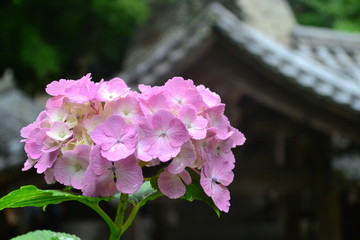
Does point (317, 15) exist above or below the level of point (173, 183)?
below

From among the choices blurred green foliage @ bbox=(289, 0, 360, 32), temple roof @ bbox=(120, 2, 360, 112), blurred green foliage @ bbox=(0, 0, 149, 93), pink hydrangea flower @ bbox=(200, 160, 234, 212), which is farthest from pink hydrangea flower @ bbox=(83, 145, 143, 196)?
blurred green foliage @ bbox=(289, 0, 360, 32)

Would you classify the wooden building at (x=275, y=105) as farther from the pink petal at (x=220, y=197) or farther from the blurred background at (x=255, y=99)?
the pink petal at (x=220, y=197)

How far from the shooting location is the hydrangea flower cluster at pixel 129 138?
742 mm

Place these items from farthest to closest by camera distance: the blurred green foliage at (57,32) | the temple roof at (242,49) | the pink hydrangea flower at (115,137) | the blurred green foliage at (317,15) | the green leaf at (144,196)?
the blurred green foliage at (317,15) < the blurred green foliage at (57,32) < the temple roof at (242,49) < the green leaf at (144,196) < the pink hydrangea flower at (115,137)

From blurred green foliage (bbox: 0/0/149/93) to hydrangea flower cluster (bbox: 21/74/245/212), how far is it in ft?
11.4

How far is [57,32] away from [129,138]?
Result: 6.75 m

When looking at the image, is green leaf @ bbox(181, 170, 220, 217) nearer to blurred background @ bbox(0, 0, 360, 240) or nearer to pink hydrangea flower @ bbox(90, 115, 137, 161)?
pink hydrangea flower @ bbox(90, 115, 137, 161)

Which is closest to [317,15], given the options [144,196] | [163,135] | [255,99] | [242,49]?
[255,99]

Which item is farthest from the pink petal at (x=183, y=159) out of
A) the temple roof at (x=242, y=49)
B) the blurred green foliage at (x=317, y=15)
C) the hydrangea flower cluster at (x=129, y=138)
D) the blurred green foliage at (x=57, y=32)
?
the blurred green foliage at (x=317, y=15)

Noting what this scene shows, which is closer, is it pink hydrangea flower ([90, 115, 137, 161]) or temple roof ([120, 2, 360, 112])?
pink hydrangea flower ([90, 115, 137, 161])

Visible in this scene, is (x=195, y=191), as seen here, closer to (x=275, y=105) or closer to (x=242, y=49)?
(x=242, y=49)

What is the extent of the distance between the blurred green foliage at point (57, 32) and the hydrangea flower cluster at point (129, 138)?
137 inches

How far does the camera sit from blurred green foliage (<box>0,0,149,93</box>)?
4.72 meters

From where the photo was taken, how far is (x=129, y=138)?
74 cm
